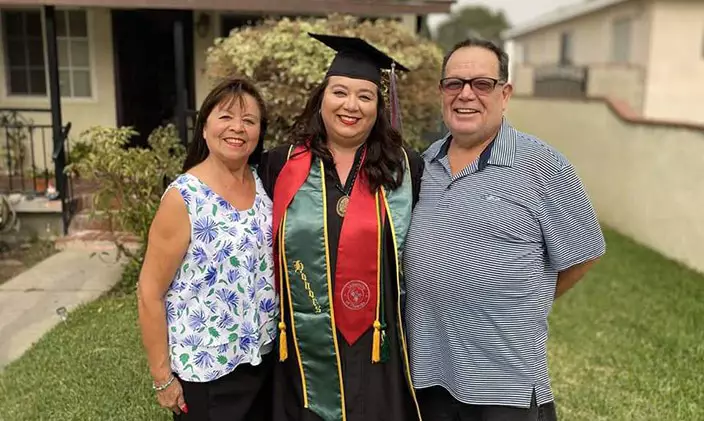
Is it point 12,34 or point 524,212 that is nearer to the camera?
point 524,212

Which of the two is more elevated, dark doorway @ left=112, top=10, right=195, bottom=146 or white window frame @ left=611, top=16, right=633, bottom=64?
white window frame @ left=611, top=16, right=633, bottom=64

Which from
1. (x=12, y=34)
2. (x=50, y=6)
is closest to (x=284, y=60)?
(x=50, y=6)

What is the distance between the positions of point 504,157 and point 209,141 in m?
1.00

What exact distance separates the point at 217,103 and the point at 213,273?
0.58 meters

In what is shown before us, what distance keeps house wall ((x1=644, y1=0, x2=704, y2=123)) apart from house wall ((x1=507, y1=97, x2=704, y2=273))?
2.00m

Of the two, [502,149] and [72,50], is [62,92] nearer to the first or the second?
[72,50]

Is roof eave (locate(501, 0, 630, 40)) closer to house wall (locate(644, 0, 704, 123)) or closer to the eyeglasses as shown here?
house wall (locate(644, 0, 704, 123))

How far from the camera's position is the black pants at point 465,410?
2188mm

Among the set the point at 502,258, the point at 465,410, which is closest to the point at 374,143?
the point at 502,258

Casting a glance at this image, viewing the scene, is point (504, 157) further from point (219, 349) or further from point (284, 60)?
point (284, 60)

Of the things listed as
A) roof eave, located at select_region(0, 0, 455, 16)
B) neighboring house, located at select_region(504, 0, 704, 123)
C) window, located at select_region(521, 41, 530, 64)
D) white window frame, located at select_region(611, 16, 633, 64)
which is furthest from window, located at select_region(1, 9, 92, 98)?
window, located at select_region(521, 41, 530, 64)

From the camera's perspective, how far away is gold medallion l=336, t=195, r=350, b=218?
7.57 feet

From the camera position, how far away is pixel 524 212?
83.4 inches

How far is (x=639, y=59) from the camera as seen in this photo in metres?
12.8
